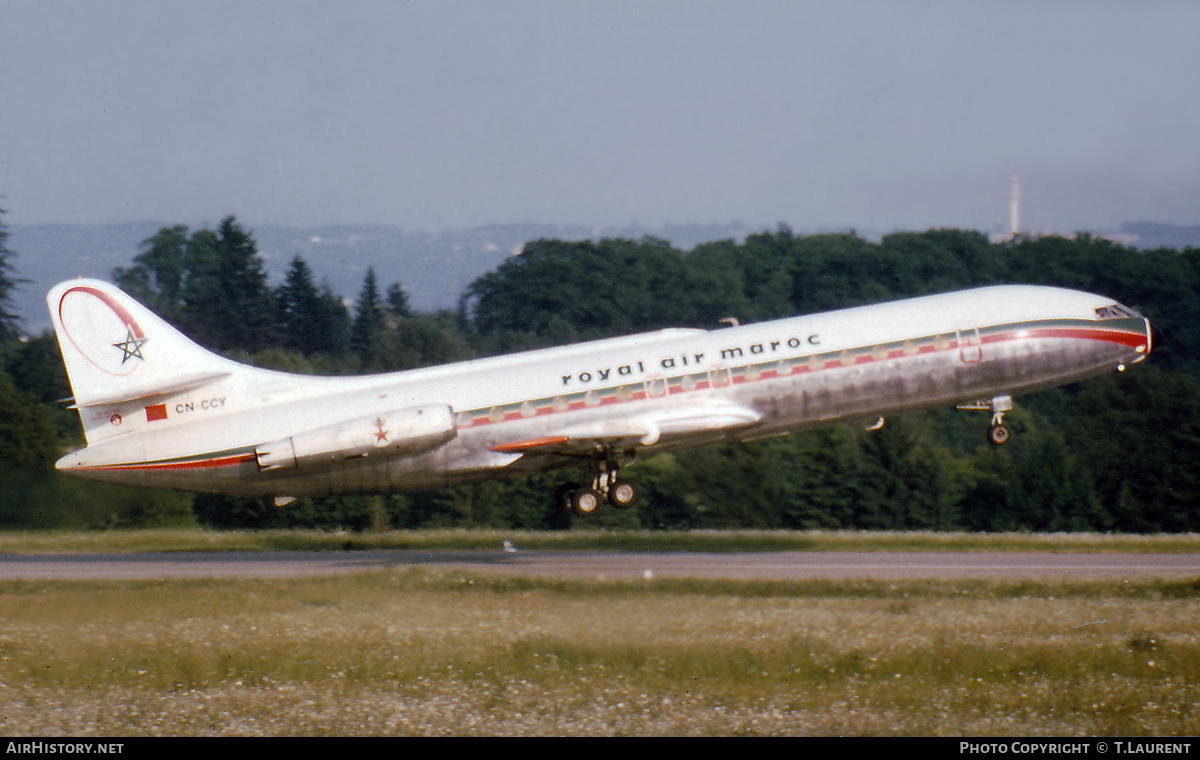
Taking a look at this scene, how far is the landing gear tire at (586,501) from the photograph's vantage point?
3369 cm

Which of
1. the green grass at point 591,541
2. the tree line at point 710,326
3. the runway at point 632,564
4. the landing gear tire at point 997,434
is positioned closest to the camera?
the runway at point 632,564

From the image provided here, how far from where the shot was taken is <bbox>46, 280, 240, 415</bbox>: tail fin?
102 feet

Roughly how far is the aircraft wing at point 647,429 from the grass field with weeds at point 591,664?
660cm

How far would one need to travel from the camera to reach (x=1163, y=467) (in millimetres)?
68062

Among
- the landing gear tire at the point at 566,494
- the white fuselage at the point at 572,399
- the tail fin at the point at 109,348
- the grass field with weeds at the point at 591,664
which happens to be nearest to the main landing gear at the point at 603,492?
the landing gear tire at the point at 566,494

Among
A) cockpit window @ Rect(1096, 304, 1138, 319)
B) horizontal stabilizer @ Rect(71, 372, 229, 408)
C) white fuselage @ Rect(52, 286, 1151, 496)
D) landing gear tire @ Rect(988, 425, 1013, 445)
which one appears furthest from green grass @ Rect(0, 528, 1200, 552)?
horizontal stabilizer @ Rect(71, 372, 229, 408)

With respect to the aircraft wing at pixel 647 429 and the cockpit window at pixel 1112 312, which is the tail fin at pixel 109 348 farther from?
the cockpit window at pixel 1112 312

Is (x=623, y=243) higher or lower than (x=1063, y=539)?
higher

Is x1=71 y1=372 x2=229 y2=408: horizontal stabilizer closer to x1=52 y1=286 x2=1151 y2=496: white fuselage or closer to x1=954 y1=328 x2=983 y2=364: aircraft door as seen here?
x1=52 y1=286 x2=1151 y2=496: white fuselage

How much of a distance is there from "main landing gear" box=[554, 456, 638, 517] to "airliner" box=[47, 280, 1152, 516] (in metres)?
0.05

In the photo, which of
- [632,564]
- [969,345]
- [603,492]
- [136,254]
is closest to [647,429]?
[603,492]
